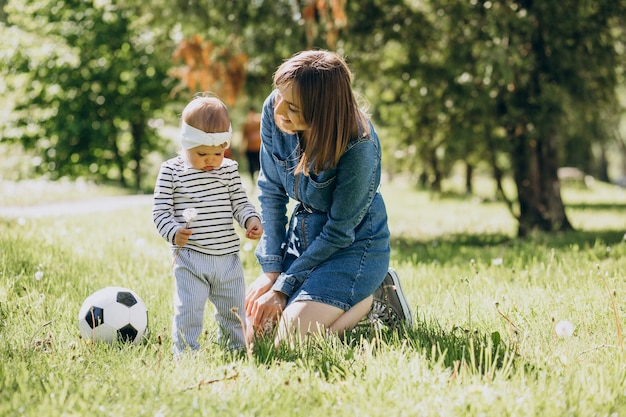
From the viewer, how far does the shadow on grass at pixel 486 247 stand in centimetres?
596

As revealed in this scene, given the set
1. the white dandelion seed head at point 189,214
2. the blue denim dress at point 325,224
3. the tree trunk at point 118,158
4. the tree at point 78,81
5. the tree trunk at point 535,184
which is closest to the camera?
the white dandelion seed head at point 189,214

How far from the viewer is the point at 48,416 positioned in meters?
2.30

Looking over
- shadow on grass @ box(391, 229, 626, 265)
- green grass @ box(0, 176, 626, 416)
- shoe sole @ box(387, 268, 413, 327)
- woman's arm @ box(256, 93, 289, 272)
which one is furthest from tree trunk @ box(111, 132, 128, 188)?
shoe sole @ box(387, 268, 413, 327)

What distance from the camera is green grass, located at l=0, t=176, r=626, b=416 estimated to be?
8.14 ft

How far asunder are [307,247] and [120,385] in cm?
149

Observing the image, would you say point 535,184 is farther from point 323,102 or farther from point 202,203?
point 202,203

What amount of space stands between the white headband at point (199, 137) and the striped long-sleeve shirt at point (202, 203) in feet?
0.53

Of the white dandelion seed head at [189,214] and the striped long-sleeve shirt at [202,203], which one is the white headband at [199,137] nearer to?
the striped long-sleeve shirt at [202,203]

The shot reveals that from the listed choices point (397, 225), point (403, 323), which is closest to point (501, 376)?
point (403, 323)

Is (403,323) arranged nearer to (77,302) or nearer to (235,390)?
(235,390)

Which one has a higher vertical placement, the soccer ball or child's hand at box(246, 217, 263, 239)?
child's hand at box(246, 217, 263, 239)

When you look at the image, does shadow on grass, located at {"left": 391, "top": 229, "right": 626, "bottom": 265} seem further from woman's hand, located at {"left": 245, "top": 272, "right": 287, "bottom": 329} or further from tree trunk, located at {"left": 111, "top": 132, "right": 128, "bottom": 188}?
tree trunk, located at {"left": 111, "top": 132, "right": 128, "bottom": 188}

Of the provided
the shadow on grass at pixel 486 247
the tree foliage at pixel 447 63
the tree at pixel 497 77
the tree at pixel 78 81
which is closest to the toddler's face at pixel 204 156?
the shadow on grass at pixel 486 247

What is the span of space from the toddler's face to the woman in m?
0.41
